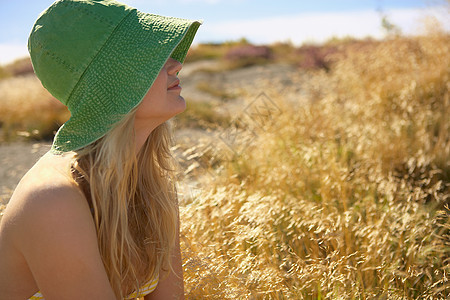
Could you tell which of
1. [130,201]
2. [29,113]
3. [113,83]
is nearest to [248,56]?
[29,113]

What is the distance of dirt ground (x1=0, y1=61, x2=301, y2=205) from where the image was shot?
4496mm

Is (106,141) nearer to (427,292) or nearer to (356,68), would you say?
(427,292)

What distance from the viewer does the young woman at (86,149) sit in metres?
1.27

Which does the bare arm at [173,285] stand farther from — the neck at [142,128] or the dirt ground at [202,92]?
the dirt ground at [202,92]

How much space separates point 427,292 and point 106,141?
1.61 meters

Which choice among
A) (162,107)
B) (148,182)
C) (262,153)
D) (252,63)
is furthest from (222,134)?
(252,63)

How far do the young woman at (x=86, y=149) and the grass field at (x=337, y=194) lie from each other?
651 millimetres

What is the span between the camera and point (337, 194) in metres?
2.87

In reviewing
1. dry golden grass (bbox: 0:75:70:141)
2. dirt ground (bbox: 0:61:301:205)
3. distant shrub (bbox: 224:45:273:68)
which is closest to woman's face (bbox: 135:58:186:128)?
dirt ground (bbox: 0:61:301:205)

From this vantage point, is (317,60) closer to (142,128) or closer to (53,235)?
(142,128)

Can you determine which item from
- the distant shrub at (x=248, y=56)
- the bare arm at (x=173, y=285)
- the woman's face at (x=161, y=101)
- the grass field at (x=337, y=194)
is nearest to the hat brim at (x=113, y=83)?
the woman's face at (x=161, y=101)

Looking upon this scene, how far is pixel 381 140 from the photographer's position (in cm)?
377

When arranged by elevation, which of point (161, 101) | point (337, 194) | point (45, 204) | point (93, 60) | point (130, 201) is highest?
point (93, 60)

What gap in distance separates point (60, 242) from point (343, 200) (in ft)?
5.68
